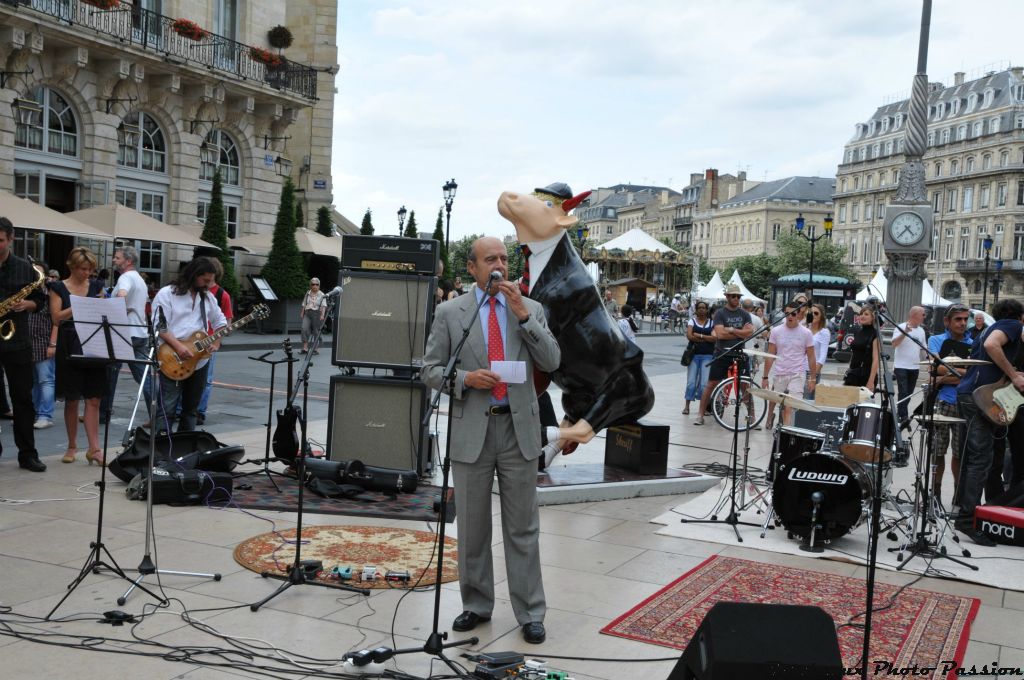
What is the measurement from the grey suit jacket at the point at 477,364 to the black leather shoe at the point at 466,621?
2.69ft

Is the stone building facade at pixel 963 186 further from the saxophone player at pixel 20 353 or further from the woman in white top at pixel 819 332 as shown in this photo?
the saxophone player at pixel 20 353

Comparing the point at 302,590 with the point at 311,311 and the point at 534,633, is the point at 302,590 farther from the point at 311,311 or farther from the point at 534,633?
the point at 311,311

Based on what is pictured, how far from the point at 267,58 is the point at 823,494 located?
23.2 metres

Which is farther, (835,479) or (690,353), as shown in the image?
(690,353)

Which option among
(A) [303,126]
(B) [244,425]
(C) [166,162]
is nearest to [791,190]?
(A) [303,126]

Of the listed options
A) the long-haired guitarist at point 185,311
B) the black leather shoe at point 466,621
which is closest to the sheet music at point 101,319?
the black leather shoe at point 466,621

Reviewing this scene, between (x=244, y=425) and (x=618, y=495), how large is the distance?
198 inches

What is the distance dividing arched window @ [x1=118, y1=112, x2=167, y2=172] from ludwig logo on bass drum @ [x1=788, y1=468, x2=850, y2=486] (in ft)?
67.9

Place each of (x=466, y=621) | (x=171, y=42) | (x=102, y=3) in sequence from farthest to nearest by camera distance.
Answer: (x=171, y=42) < (x=102, y=3) < (x=466, y=621)

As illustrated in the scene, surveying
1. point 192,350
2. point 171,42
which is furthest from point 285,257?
point 192,350

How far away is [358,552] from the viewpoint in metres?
6.26

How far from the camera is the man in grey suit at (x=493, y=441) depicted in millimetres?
4770

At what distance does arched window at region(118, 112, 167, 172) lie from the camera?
23125 millimetres

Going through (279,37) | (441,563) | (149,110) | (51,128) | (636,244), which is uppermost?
(279,37)
